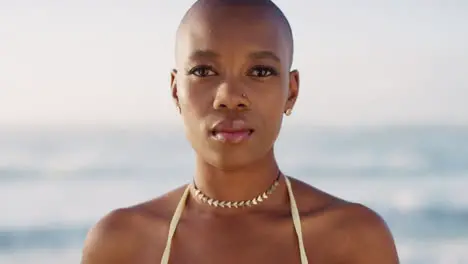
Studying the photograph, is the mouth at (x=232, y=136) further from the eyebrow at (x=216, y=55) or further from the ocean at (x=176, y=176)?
the ocean at (x=176, y=176)

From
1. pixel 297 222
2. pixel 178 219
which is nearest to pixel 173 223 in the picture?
pixel 178 219

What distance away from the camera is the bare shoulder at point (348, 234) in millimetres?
2014

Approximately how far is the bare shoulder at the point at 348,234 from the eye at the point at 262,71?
0.31m

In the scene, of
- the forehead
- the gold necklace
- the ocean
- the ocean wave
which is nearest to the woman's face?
the forehead

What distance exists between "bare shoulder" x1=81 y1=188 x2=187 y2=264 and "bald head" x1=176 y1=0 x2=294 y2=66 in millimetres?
380

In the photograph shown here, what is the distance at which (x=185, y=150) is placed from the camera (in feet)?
31.4

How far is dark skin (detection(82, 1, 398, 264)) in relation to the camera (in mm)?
1894

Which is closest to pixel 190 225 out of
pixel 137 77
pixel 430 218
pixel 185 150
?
pixel 430 218

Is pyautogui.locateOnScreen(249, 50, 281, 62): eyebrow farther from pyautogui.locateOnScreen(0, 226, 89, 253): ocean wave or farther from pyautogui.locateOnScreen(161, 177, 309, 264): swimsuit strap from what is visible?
pyautogui.locateOnScreen(0, 226, 89, 253): ocean wave

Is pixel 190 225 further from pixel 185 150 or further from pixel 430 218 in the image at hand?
pixel 185 150

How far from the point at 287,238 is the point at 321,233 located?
0.24 feet

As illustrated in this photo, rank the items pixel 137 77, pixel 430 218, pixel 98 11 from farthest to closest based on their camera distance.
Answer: pixel 98 11, pixel 137 77, pixel 430 218

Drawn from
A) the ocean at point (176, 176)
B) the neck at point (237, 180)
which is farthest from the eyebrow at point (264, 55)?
the ocean at point (176, 176)

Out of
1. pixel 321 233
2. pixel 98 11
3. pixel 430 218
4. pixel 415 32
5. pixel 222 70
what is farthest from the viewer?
pixel 415 32
